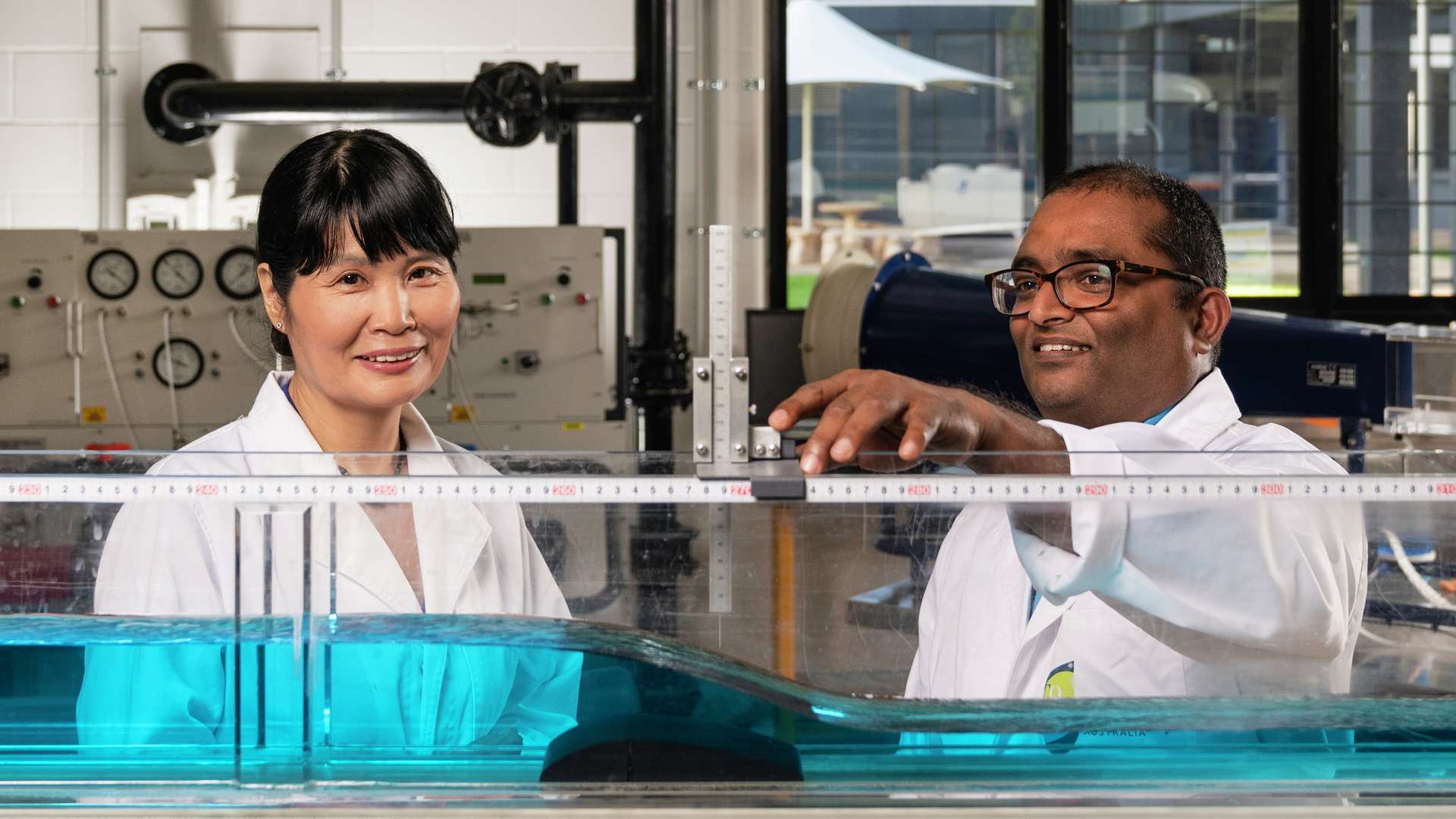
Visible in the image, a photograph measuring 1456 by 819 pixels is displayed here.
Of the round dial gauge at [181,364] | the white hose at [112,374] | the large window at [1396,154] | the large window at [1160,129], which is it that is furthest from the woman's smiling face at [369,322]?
the large window at [1396,154]

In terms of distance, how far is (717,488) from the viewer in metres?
0.83

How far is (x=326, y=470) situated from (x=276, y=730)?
175 mm

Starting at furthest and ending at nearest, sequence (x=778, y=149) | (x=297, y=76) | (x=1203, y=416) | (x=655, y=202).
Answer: (x=778, y=149) < (x=297, y=76) < (x=655, y=202) < (x=1203, y=416)

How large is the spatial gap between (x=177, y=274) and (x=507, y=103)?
120 cm

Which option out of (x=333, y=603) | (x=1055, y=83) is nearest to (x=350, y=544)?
(x=333, y=603)

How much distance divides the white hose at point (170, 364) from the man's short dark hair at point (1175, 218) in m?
3.44

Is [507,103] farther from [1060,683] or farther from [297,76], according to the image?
[1060,683]

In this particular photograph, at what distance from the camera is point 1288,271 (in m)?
5.23

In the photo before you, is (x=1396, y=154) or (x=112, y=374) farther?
(x=1396, y=154)

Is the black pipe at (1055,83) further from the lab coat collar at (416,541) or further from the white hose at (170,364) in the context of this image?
the lab coat collar at (416,541)

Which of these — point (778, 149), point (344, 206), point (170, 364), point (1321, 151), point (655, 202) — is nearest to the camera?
point (344, 206)

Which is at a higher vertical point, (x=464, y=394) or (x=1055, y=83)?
(x=1055, y=83)

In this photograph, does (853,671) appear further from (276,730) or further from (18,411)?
(18,411)

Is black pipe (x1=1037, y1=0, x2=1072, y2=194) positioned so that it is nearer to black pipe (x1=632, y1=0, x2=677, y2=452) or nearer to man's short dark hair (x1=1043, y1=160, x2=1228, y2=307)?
black pipe (x1=632, y1=0, x2=677, y2=452)
